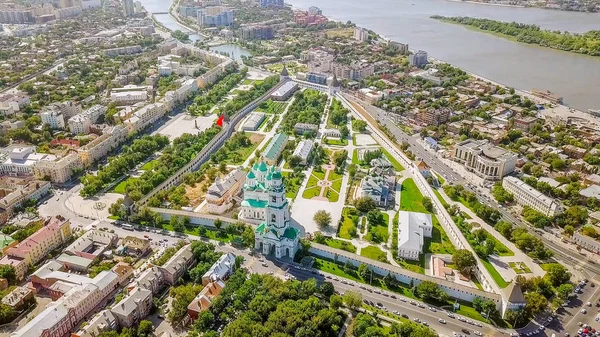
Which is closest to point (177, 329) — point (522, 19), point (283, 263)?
point (283, 263)

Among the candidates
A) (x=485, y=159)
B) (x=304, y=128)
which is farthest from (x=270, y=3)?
(x=485, y=159)

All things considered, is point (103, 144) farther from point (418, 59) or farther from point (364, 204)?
point (418, 59)

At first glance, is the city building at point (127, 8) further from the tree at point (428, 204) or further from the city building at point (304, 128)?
the tree at point (428, 204)

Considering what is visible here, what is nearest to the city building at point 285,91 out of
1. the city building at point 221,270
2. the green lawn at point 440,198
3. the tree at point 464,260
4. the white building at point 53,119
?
the white building at point 53,119

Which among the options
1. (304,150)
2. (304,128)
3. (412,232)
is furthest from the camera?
(304,128)

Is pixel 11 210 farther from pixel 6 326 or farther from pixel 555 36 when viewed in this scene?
pixel 555 36
